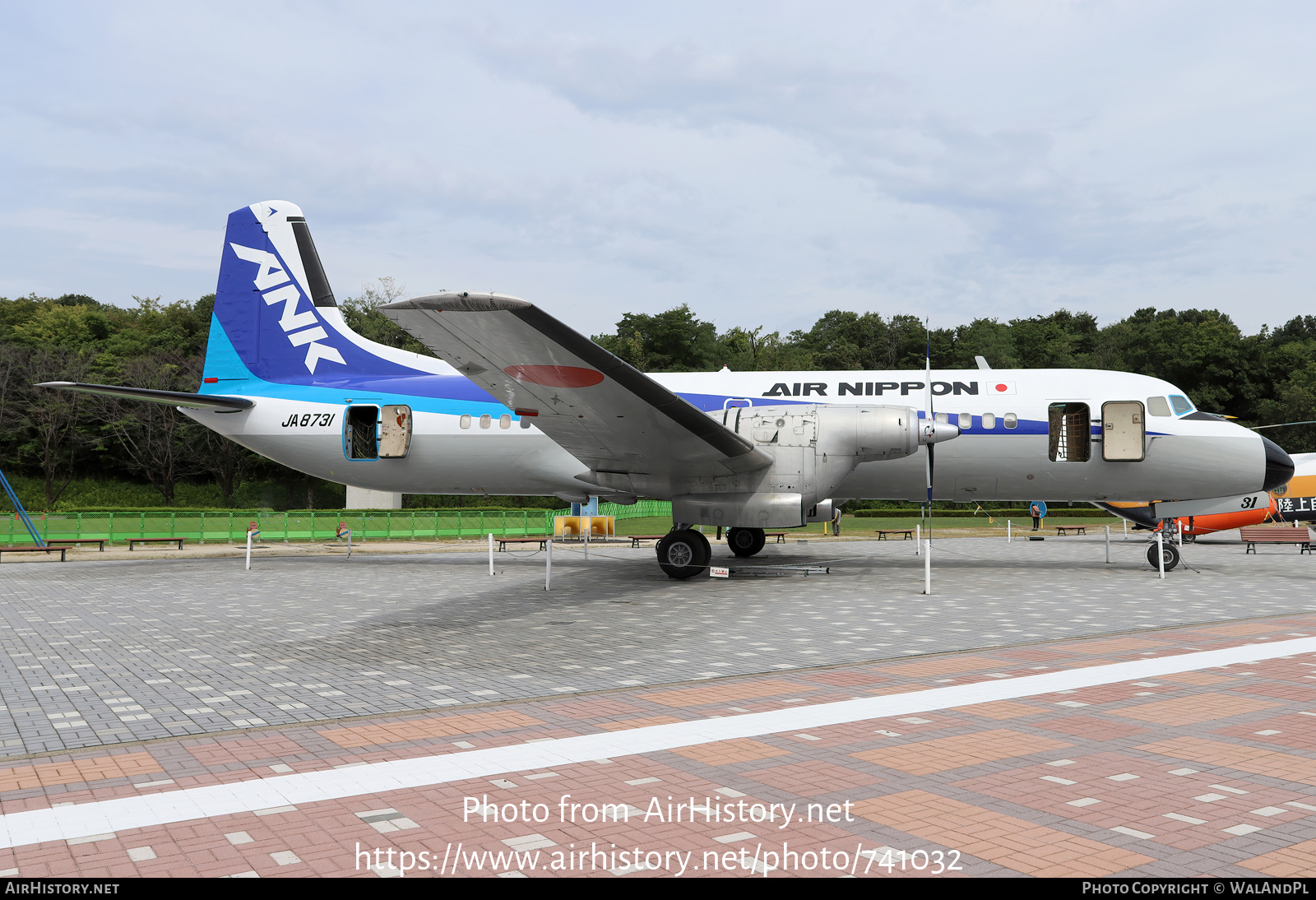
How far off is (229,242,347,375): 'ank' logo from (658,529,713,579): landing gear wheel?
31.1ft

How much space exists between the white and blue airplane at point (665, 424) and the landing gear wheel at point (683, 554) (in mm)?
40

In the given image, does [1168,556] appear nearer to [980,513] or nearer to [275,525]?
[275,525]

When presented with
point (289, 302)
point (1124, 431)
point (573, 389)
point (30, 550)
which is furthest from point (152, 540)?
point (1124, 431)

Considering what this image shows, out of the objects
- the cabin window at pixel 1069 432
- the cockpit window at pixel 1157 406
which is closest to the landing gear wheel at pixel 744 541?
the cabin window at pixel 1069 432

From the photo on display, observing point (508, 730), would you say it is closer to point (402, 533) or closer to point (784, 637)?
point (784, 637)

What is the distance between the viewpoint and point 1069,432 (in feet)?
56.7

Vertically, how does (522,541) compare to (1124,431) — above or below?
below

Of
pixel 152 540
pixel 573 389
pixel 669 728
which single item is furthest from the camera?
pixel 152 540

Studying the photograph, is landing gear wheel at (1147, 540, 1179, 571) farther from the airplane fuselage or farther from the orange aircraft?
the orange aircraft

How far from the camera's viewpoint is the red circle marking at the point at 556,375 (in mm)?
12094

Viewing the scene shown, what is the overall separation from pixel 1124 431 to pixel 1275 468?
3078mm

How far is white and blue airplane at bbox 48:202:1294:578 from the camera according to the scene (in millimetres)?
13914

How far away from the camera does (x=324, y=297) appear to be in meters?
21.3

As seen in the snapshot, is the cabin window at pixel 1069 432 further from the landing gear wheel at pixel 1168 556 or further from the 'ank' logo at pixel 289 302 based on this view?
the 'ank' logo at pixel 289 302
